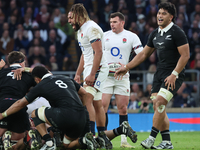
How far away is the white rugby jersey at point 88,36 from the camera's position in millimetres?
5512

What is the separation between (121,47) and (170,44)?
178 centimetres

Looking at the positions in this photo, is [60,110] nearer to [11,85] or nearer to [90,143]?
[90,143]

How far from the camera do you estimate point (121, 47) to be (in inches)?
282

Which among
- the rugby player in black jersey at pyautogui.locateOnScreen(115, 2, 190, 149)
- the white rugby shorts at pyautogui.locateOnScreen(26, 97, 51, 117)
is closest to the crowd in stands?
the white rugby shorts at pyautogui.locateOnScreen(26, 97, 51, 117)

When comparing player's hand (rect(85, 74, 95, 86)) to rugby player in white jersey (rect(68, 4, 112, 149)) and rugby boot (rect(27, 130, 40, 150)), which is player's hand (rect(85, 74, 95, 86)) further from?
rugby boot (rect(27, 130, 40, 150))

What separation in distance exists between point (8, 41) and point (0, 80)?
7.97 meters

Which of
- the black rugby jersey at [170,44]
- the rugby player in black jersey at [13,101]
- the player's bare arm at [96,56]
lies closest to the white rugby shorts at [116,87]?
the black rugby jersey at [170,44]

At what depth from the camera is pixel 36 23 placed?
14.2 meters

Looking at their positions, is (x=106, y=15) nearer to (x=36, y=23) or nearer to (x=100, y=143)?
(x=36, y=23)

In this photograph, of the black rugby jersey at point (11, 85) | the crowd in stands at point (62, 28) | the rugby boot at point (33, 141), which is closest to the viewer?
the rugby boot at point (33, 141)

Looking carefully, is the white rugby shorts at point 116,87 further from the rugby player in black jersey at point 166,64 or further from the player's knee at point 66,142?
the player's knee at point 66,142

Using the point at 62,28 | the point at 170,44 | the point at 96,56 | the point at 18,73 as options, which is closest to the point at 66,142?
the point at 96,56

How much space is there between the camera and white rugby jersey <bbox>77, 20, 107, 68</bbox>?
551cm

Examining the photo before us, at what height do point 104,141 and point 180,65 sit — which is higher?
point 180,65
